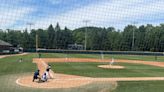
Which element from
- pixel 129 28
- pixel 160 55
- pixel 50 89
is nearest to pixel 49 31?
pixel 129 28

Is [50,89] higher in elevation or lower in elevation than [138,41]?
lower

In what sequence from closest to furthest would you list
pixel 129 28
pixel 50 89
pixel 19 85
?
pixel 50 89 < pixel 19 85 < pixel 129 28

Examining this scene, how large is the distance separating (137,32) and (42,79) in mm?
18655

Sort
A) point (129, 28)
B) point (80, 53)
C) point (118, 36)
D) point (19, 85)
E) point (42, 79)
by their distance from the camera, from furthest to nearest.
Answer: point (80, 53), point (129, 28), point (118, 36), point (42, 79), point (19, 85)

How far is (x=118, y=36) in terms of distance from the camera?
2834cm

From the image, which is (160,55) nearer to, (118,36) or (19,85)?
(118,36)

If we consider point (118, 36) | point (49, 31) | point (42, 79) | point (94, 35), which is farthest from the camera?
point (94, 35)

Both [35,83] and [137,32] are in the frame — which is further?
[137,32]

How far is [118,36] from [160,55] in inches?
927

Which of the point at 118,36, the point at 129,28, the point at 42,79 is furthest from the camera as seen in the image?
the point at 129,28

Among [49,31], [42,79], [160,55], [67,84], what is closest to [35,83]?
[42,79]

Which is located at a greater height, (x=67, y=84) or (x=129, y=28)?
(x=129, y=28)

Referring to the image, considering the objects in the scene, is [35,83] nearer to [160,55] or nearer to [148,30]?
[148,30]

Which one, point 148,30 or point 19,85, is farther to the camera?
point 148,30
